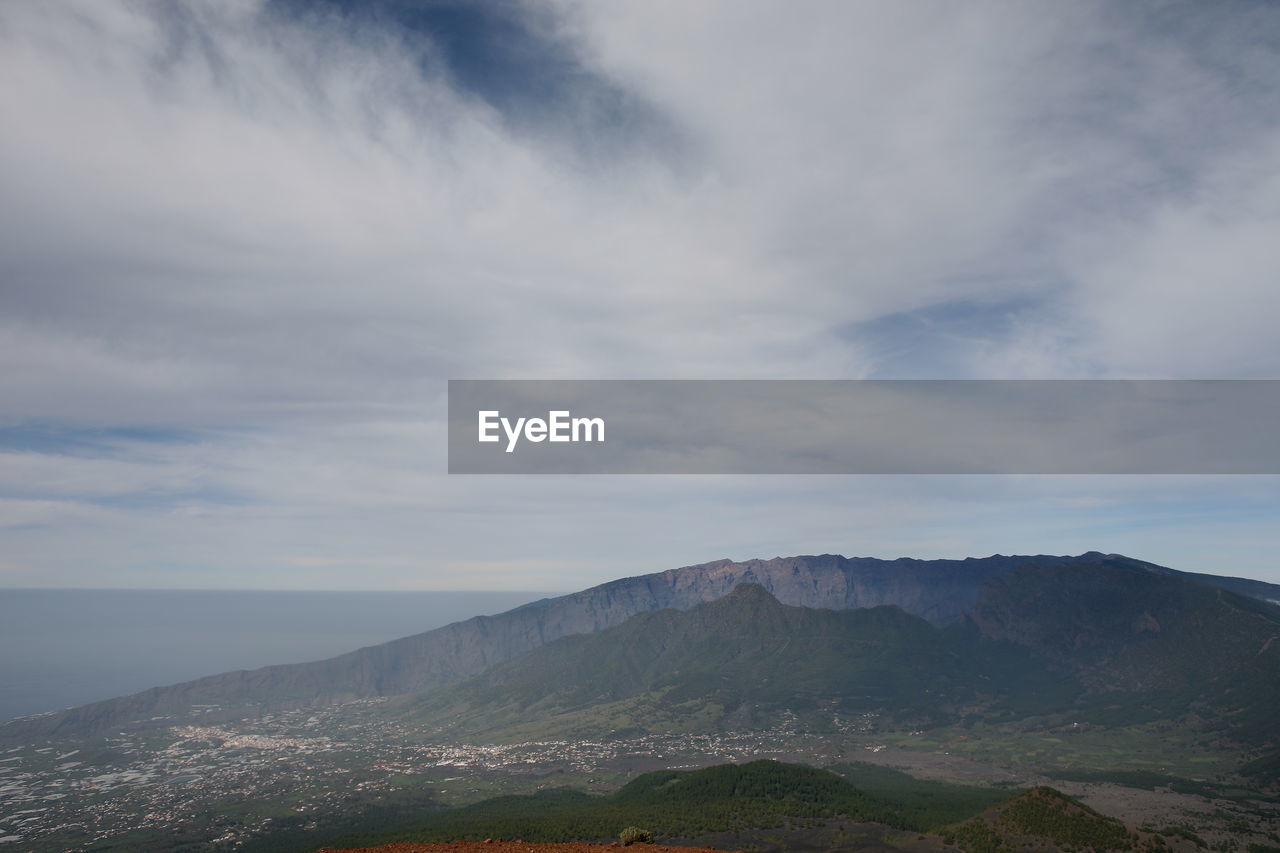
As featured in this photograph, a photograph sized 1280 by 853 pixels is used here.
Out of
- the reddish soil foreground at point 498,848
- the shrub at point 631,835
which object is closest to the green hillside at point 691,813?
the shrub at point 631,835

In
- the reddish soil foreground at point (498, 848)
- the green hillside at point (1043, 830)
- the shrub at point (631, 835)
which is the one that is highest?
the reddish soil foreground at point (498, 848)

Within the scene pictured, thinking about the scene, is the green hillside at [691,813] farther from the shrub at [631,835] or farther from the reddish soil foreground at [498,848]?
the reddish soil foreground at [498,848]

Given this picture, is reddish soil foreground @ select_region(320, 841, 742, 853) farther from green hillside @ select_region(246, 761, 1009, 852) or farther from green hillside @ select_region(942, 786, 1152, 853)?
green hillside @ select_region(942, 786, 1152, 853)

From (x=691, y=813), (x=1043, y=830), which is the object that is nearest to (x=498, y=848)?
(x=1043, y=830)

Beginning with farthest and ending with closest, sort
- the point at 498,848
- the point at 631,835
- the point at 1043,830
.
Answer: the point at 1043,830 → the point at 631,835 → the point at 498,848

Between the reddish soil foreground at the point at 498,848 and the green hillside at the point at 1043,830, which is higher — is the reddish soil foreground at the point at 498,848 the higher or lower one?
the higher one

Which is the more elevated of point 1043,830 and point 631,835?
point 631,835

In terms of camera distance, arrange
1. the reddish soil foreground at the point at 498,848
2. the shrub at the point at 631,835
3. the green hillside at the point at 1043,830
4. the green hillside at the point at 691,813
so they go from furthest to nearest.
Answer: the green hillside at the point at 691,813
the green hillside at the point at 1043,830
the shrub at the point at 631,835
the reddish soil foreground at the point at 498,848

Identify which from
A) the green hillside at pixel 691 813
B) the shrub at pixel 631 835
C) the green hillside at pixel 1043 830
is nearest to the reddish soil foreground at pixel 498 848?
the shrub at pixel 631 835

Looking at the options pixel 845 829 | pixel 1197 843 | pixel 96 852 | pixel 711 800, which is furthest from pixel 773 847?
pixel 96 852

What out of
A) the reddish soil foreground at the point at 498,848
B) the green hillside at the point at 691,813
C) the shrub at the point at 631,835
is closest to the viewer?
the reddish soil foreground at the point at 498,848

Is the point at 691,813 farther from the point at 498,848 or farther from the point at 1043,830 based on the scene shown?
Answer: the point at 498,848

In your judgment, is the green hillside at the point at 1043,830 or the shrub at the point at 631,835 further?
the green hillside at the point at 1043,830
